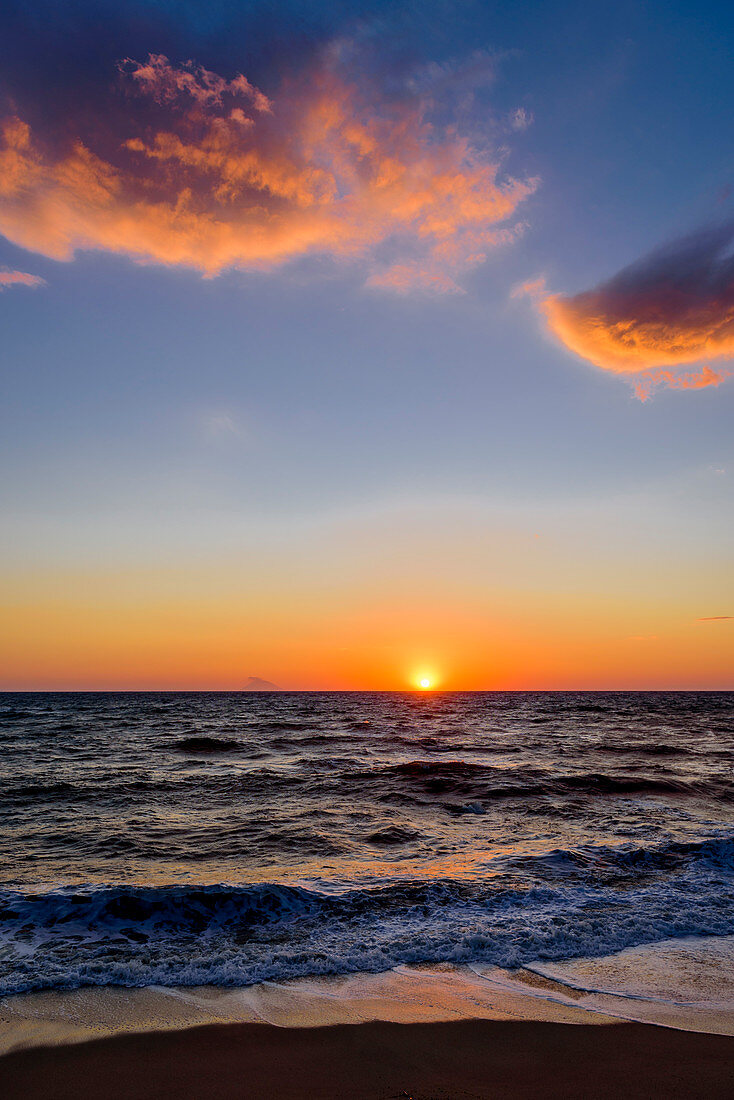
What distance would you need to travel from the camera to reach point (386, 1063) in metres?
4.81

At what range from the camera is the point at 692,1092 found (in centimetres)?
439

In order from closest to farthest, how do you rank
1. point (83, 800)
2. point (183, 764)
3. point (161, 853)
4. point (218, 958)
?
point (218, 958)
point (161, 853)
point (83, 800)
point (183, 764)

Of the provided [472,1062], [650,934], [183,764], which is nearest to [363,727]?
[183,764]

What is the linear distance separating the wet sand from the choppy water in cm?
144

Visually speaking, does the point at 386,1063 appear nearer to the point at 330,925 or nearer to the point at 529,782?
the point at 330,925

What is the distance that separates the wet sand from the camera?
4.46 metres

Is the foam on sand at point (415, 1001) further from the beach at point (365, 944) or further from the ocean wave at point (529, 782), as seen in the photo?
the ocean wave at point (529, 782)

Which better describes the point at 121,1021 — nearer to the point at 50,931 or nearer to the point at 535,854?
the point at 50,931

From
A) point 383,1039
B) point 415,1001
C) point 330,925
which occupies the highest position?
point 383,1039

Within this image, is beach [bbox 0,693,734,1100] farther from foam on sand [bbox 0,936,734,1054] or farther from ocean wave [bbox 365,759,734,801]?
ocean wave [bbox 365,759,734,801]

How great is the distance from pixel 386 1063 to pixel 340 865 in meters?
5.86

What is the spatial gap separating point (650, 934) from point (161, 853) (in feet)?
27.9

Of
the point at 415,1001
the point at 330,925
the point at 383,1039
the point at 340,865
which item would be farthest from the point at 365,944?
the point at 340,865

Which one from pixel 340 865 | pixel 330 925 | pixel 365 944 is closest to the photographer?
pixel 365 944
